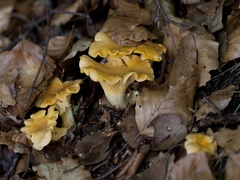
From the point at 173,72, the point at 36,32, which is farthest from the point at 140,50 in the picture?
the point at 36,32

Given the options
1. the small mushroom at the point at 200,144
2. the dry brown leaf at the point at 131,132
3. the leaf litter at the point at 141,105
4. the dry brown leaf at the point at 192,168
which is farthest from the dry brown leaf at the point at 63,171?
the small mushroom at the point at 200,144

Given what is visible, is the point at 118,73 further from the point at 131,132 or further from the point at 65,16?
the point at 65,16

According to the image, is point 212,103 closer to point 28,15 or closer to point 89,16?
point 89,16

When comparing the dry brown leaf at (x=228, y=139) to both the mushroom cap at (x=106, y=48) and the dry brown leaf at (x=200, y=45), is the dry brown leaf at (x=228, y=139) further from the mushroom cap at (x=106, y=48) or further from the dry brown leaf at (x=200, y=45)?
the mushroom cap at (x=106, y=48)

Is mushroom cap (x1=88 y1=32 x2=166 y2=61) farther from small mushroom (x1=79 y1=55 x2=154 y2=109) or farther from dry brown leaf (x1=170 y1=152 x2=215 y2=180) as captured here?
dry brown leaf (x1=170 y1=152 x2=215 y2=180)

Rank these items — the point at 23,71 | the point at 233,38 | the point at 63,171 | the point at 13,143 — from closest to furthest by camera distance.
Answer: the point at 63,171, the point at 233,38, the point at 13,143, the point at 23,71

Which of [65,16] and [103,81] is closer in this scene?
[103,81]

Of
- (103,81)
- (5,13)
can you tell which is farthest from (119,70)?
(5,13)
